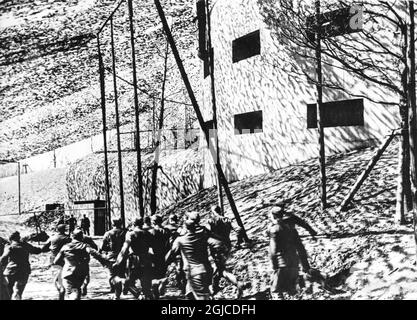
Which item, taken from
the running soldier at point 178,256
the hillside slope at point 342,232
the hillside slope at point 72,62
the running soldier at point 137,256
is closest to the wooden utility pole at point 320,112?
the hillside slope at point 342,232

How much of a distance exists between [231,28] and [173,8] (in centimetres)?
125

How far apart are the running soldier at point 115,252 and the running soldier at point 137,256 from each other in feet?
0.50

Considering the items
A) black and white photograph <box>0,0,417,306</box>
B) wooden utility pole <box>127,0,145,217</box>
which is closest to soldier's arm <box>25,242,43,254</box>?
black and white photograph <box>0,0,417,306</box>

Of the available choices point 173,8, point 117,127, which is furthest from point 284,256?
point 173,8

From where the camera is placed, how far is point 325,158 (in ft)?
27.1

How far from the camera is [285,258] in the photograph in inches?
276

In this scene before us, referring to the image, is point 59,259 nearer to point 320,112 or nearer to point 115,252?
point 115,252

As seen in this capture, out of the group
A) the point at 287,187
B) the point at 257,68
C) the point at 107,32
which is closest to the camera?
the point at 287,187

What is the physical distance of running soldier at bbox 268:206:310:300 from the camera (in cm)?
690

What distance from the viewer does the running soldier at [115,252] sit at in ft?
24.7

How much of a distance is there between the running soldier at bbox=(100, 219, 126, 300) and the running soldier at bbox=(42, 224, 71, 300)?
0.67m
